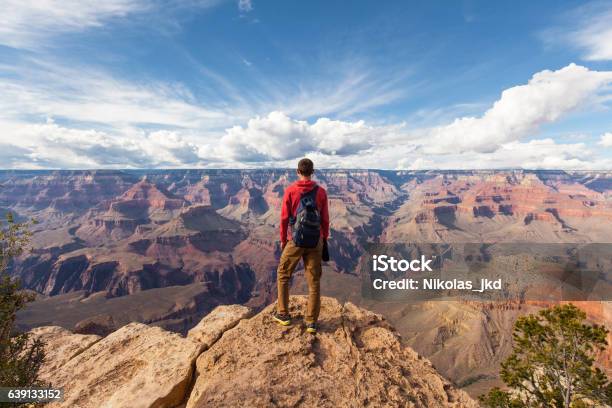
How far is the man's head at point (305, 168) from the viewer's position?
653cm

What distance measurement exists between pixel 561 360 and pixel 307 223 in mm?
10435

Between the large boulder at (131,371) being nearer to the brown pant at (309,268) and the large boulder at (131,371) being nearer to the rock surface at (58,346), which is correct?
the rock surface at (58,346)

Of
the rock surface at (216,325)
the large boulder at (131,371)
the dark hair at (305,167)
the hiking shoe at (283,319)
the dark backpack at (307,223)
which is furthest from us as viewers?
the rock surface at (216,325)

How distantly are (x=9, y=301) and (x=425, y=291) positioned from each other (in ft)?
382

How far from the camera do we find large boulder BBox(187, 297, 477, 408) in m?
5.04

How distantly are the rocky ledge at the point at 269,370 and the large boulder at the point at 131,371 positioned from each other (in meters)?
0.03

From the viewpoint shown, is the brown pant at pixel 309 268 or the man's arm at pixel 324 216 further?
the man's arm at pixel 324 216

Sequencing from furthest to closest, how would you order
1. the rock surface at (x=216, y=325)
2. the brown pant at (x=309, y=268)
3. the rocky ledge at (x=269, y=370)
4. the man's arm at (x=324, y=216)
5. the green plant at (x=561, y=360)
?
the green plant at (x=561, y=360), the rock surface at (x=216, y=325), the man's arm at (x=324, y=216), the brown pant at (x=309, y=268), the rocky ledge at (x=269, y=370)

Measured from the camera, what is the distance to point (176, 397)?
18.4 ft

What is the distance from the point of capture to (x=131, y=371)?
7.56 metres

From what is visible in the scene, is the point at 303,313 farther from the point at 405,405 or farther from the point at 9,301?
the point at 9,301

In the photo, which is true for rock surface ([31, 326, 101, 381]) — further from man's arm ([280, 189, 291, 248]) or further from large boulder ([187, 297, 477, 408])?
man's arm ([280, 189, 291, 248])

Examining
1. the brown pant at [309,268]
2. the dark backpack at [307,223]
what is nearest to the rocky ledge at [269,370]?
the brown pant at [309,268]

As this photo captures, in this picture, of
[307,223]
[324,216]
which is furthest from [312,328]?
[324,216]
